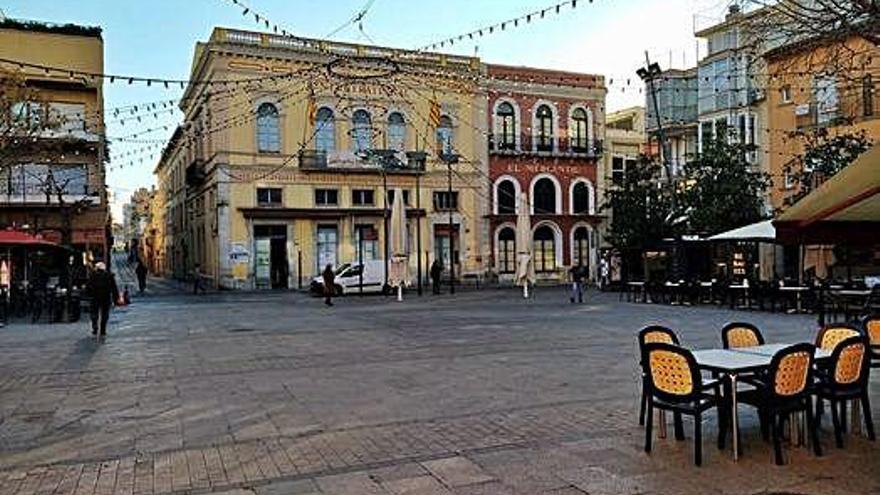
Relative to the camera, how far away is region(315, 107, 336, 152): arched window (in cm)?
4062

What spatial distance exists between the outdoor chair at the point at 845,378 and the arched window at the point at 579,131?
134ft

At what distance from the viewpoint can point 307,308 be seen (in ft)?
85.3

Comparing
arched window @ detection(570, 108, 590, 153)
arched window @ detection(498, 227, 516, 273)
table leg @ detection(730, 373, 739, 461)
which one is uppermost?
arched window @ detection(570, 108, 590, 153)

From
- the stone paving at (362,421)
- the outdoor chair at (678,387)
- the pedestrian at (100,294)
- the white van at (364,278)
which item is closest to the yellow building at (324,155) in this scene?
the white van at (364,278)

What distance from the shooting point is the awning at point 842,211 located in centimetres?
588

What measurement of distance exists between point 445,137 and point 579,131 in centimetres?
902

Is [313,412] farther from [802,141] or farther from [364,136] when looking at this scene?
[364,136]

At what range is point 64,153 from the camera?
37219 millimetres

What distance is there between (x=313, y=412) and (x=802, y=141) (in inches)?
1109

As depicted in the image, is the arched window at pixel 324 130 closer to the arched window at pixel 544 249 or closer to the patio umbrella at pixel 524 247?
the arched window at pixel 544 249

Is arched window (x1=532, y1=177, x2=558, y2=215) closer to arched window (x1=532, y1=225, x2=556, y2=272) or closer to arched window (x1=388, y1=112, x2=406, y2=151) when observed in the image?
arched window (x1=532, y1=225, x2=556, y2=272)

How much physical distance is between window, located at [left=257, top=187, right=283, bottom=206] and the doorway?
1144mm

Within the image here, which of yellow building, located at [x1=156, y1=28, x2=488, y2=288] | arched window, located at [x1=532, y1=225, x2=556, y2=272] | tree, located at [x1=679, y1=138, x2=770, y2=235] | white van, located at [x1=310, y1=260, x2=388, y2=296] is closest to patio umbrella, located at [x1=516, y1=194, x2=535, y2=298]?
tree, located at [x1=679, y1=138, x2=770, y2=235]

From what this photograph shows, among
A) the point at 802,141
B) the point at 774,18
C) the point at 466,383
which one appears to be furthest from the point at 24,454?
the point at 802,141
